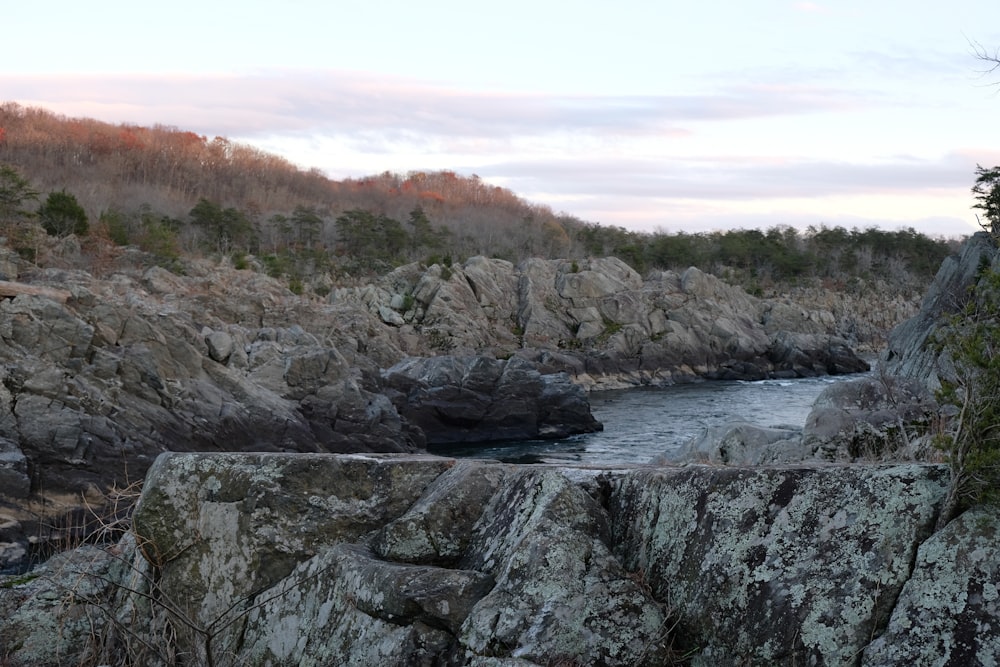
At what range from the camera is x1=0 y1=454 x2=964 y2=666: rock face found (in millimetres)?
3973

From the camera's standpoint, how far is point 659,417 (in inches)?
1578

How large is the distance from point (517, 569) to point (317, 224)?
79.5 meters

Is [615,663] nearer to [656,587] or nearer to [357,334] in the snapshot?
[656,587]

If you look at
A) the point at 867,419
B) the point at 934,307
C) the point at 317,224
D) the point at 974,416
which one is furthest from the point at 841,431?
the point at 317,224

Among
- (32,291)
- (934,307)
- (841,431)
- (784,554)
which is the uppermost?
(934,307)

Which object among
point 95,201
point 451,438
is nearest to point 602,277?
point 451,438

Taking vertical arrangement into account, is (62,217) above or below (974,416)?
below

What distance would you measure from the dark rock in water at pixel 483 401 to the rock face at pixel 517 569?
29541 millimetres

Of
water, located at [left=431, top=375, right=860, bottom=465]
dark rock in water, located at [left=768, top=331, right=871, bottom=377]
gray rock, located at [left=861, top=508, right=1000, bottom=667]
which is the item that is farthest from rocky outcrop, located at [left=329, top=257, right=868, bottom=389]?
gray rock, located at [left=861, top=508, right=1000, bottom=667]

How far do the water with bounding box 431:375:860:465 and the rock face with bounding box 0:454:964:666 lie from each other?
19.1 m

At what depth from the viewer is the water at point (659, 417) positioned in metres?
32.1

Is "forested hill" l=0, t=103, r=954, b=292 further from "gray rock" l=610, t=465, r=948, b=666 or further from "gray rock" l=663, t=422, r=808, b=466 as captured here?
"gray rock" l=610, t=465, r=948, b=666

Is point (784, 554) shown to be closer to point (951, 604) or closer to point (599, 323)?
point (951, 604)

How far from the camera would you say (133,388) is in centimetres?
2436
